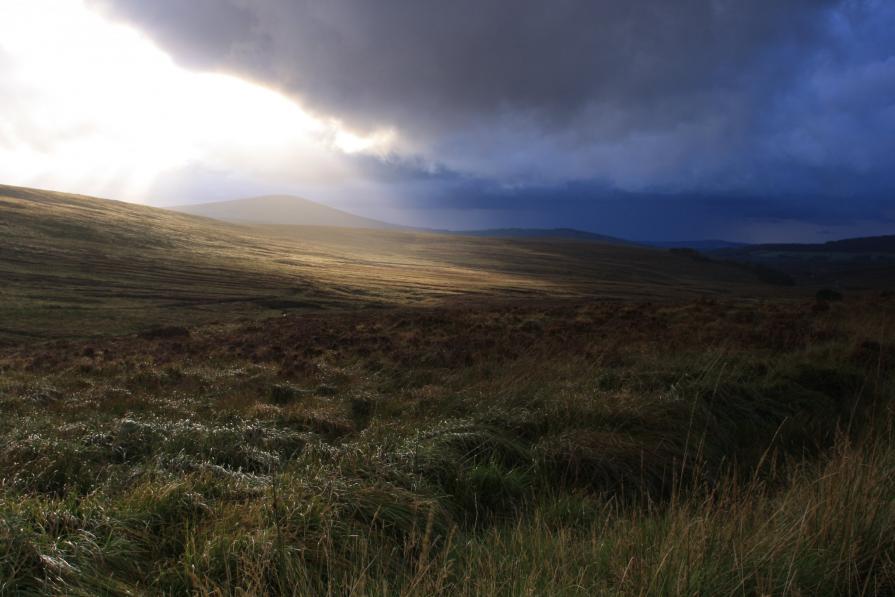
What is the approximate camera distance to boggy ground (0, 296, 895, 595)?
3219 millimetres

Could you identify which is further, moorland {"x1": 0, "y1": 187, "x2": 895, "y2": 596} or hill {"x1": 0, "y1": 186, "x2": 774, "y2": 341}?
hill {"x1": 0, "y1": 186, "x2": 774, "y2": 341}

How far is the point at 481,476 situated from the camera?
5184mm

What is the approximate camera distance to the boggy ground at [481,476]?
3.22 m

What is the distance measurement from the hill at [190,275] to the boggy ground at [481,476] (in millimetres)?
32309

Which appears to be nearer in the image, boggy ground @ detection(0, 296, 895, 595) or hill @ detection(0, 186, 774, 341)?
boggy ground @ detection(0, 296, 895, 595)

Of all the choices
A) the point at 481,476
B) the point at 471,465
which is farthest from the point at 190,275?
the point at 481,476

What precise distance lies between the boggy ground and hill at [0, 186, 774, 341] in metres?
32.3

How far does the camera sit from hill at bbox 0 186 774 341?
4325 centimetres

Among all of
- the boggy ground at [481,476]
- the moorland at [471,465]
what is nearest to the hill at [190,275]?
the moorland at [471,465]

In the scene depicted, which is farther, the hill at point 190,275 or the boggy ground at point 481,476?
the hill at point 190,275

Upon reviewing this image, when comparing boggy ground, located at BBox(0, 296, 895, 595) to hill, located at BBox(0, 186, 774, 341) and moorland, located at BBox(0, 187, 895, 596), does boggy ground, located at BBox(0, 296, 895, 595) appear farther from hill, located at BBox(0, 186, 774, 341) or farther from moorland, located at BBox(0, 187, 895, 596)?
hill, located at BBox(0, 186, 774, 341)

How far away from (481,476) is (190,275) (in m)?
73.3

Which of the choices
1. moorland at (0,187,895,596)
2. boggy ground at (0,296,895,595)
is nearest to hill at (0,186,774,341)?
moorland at (0,187,895,596)

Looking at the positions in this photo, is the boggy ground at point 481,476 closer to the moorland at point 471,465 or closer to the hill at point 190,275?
the moorland at point 471,465
